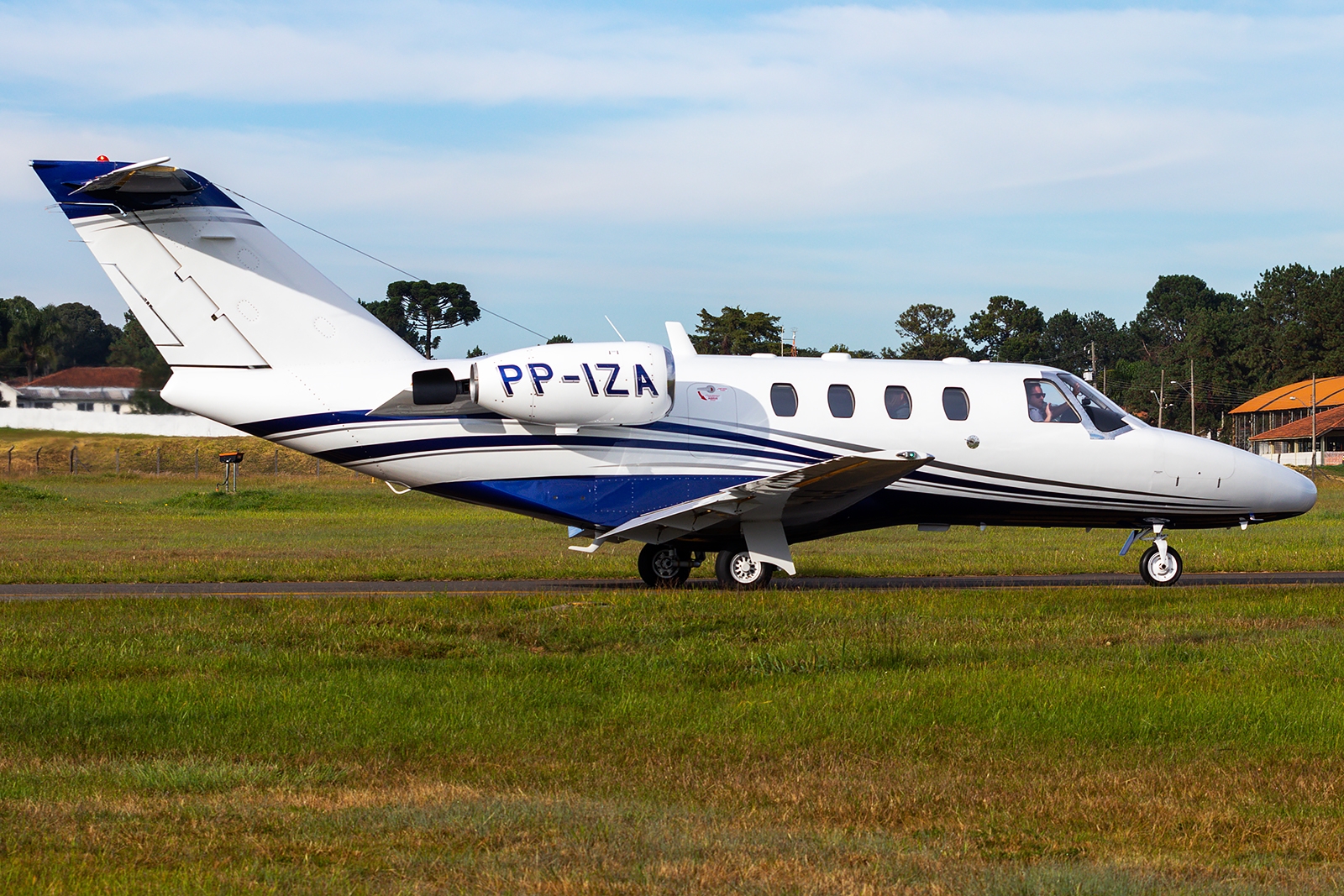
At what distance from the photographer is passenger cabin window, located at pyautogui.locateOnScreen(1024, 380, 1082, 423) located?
65.2ft

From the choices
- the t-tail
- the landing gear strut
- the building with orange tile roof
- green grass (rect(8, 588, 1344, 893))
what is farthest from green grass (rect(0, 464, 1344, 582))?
the building with orange tile roof

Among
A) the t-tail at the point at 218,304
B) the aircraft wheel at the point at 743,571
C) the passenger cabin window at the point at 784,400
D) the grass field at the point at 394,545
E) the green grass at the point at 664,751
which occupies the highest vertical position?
the t-tail at the point at 218,304

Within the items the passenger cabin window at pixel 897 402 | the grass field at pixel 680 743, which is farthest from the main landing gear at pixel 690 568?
the passenger cabin window at pixel 897 402

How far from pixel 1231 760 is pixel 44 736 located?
796cm

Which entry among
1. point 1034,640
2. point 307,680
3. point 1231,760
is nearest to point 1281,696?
point 1231,760

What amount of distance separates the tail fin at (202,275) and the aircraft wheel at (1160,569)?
11518mm

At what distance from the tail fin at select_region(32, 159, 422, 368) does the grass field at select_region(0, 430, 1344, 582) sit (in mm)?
4603

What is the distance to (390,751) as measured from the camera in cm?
871

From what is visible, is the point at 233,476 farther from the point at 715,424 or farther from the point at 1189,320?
the point at 1189,320

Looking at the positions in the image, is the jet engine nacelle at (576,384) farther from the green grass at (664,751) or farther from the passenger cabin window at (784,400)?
the green grass at (664,751)

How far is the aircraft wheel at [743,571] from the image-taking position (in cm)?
1867

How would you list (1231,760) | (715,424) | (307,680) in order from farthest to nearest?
(715,424), (307,680), (1231,760)

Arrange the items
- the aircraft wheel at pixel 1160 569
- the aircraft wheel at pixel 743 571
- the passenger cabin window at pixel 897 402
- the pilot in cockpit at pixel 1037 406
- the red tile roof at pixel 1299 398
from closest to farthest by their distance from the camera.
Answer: the aircraft wheel at pixel 743 571 → the passenger cabin window at pixel 897 402 → the pilot in cockpit at pixel 1037 406 → the aircraft wheel at pixel 1160 569 → the red tile roof at pixel 1299 398

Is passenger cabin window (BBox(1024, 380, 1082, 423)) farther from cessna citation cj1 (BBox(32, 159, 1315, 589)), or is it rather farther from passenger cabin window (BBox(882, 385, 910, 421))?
passenger cabin window (BBox(882, 385, 910, 421))
